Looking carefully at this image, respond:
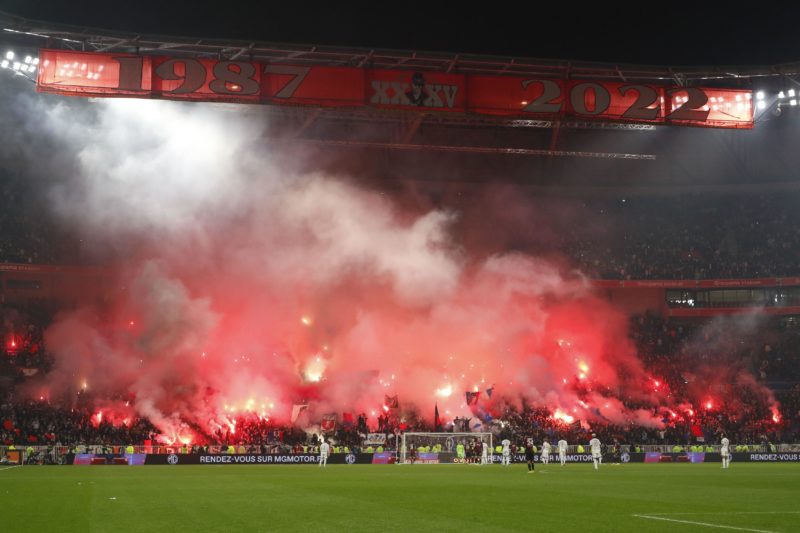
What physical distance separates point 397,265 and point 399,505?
35628mm

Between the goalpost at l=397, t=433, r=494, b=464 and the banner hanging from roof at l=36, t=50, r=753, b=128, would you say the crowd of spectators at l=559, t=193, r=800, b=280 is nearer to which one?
the goalpost at l=397, t=433, r=494, b=464

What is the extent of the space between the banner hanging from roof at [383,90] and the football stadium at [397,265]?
0.37ft

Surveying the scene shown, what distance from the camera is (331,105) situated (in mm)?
28797

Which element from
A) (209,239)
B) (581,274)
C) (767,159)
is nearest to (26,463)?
(209,239)

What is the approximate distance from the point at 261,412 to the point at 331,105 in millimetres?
22855

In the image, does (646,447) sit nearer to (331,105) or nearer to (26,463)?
(331,105)

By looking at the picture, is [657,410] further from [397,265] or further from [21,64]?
[21,64]

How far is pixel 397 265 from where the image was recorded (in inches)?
1987

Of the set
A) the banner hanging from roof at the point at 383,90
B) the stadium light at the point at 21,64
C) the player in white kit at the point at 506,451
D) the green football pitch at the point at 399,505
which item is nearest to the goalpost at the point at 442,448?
the player in white kit at the point at 506,451

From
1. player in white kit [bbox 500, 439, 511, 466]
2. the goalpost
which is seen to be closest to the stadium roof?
player in white kit [bbox 500, 439, 511, 466]

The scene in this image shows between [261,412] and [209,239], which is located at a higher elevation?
[209,239]

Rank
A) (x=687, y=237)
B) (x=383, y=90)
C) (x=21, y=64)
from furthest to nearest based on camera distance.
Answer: (x=687, y=237)
(x=21, y=64)
(x=383, y=90)

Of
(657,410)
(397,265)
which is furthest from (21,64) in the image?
(657,410)

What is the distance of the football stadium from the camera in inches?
1256
